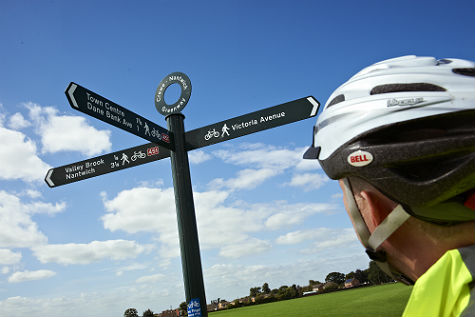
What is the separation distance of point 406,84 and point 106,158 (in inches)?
168

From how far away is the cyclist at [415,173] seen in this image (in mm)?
1087

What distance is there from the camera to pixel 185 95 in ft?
16.8

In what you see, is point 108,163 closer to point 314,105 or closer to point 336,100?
point 314,105

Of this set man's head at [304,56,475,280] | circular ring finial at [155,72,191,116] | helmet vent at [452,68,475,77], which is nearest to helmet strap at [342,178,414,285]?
man's head at [304,56,475,280]

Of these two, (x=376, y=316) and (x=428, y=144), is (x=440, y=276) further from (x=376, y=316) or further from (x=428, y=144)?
(x=376, y=316)

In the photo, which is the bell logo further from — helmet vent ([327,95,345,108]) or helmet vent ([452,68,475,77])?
helmet vent ([452,68,475,77])

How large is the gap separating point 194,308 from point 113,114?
2.44 meters

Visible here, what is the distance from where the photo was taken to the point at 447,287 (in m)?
1.07

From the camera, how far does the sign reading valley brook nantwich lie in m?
4.32

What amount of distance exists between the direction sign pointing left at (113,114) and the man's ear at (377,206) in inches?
128

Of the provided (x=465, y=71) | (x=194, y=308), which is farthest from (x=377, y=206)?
(x=194, y=308)

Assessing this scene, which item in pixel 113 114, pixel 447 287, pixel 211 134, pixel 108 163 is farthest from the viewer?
pixel 108 163

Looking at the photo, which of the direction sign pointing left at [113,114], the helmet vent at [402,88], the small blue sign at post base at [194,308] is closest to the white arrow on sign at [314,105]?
the direction sign pointing left at [113,114]

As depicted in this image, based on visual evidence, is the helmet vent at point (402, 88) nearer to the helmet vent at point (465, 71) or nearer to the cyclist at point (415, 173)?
the cyclist at point (415, 173)
